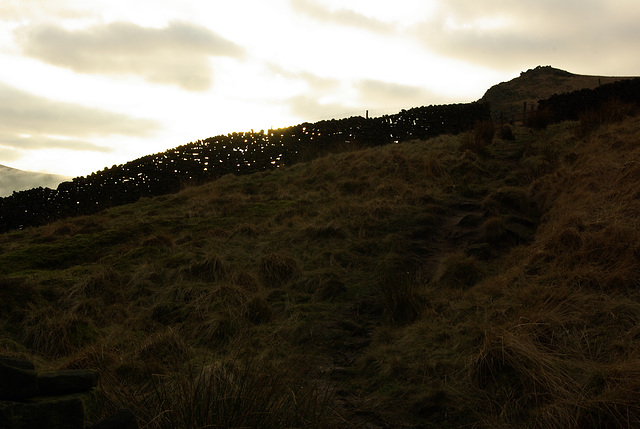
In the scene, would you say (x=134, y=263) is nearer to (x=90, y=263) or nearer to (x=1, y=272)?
(x=90, y=263)

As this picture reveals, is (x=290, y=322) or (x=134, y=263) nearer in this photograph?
(x=290, y=322)

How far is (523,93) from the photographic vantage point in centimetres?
3625

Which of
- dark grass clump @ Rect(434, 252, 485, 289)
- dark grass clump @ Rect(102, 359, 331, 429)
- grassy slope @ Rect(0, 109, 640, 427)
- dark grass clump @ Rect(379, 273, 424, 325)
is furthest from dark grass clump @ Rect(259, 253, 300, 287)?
dark grass clump @ Rect(102, 359, 331, 429)

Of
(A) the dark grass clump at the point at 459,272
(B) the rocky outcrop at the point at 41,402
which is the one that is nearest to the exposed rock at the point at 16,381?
(B) the rocky outcrop at the point at 41,402

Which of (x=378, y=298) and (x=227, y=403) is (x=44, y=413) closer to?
(x=227, y=403)

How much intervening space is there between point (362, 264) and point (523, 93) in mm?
33850

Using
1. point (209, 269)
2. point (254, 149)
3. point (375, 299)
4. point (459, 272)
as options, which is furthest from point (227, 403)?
point (254, 149)

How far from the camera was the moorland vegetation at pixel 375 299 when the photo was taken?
11.3ft

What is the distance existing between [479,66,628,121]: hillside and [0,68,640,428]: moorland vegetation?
2451cm

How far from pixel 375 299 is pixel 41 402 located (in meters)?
4.51

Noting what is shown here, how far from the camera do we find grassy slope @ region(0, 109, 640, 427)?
3.54m

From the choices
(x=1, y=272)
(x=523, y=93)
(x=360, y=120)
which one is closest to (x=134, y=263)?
(x=1, y=272)

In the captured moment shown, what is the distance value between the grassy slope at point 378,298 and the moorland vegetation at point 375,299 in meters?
0.03

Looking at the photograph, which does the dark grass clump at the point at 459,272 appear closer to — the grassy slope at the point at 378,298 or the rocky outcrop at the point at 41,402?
the grassy slope at the point at 378,298
